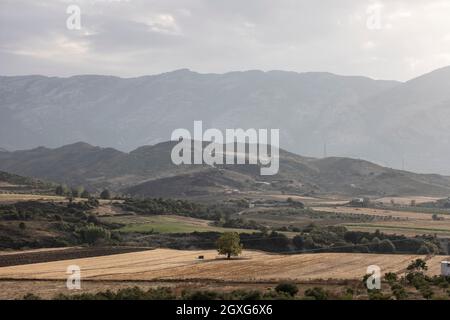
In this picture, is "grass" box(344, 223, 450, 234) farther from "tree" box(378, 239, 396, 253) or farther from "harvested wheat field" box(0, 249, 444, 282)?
"harvested wheat field" box(0, 249, 444, 282)

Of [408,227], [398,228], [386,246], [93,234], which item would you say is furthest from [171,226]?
[408,227]

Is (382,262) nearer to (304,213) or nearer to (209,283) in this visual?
(209,283)

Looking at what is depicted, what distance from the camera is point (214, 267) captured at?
7956 centimetres

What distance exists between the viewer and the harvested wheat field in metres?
70.5

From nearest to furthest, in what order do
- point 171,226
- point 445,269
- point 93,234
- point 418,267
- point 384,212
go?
point 445,269, point 418,267, point 93,234, point 171,226, point 384,212

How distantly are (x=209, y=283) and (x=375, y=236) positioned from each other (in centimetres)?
5906

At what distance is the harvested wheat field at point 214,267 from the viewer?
231 ft

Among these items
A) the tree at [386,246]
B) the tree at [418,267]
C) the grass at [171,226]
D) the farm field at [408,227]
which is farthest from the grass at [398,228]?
the tree at [418,267]

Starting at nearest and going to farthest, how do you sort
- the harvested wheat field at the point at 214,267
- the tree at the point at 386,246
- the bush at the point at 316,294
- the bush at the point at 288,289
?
the bush at the point at 316,294 < the bush at the point at 288,289 < the harvested wheat field at the point at 214,267 < the tree at the point at 386,246

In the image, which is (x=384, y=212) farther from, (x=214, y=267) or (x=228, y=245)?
(x=214, y=267)

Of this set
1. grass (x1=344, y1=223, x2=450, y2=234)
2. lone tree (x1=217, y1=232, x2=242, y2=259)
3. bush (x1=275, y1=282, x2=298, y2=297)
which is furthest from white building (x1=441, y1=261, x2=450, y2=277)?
grass (x1=344, y1=223, x2=450, y2=234)

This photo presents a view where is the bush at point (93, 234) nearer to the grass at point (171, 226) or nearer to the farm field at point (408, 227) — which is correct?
the grass at point (171, 226)

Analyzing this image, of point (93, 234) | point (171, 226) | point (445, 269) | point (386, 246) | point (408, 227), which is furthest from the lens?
point (408, 227)

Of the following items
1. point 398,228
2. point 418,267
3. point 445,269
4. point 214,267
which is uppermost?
point 398,228
